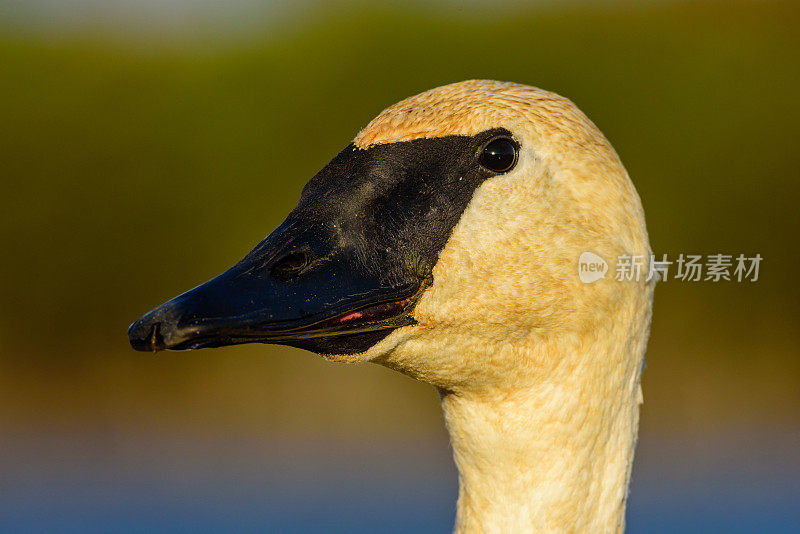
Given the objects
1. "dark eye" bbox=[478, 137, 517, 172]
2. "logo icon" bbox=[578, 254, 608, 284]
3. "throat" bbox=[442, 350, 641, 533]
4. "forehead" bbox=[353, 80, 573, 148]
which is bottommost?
"throat" bbox=[442, 350, 641, 533]

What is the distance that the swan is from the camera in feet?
10.5

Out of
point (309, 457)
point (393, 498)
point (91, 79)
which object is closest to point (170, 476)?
point (309, 457)

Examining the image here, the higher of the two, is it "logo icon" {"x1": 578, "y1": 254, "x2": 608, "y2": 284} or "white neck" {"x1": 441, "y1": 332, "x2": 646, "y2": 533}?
"logo icon" {"x1": 578, "y1": 254, "x2": 608, "y2": 284}

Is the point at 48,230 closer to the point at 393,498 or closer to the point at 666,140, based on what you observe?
the point at 393,498

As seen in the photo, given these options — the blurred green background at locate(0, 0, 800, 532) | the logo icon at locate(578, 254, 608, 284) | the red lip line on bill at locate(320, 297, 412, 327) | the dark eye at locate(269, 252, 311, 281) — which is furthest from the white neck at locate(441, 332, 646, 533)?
the blurred green background at locate(0, 0, 800, 532)

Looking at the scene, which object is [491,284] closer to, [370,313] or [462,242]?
[462,242]

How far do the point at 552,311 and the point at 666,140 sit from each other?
40.2 ft

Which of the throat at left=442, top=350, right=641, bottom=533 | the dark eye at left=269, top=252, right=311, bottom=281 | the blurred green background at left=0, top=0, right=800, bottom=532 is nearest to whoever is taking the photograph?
the dark eye at left=269, top=252, right=311, bottom=281

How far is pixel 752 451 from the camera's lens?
1344 centimetres

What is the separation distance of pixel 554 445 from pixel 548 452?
0.11 feet

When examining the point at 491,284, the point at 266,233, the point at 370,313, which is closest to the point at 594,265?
the point at 491,284

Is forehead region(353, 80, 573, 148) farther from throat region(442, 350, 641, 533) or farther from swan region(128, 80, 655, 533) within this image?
throat region(442, 350, 641, 533)

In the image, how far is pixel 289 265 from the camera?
3.14 meters

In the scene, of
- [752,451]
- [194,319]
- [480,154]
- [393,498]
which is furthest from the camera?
[752,451]
